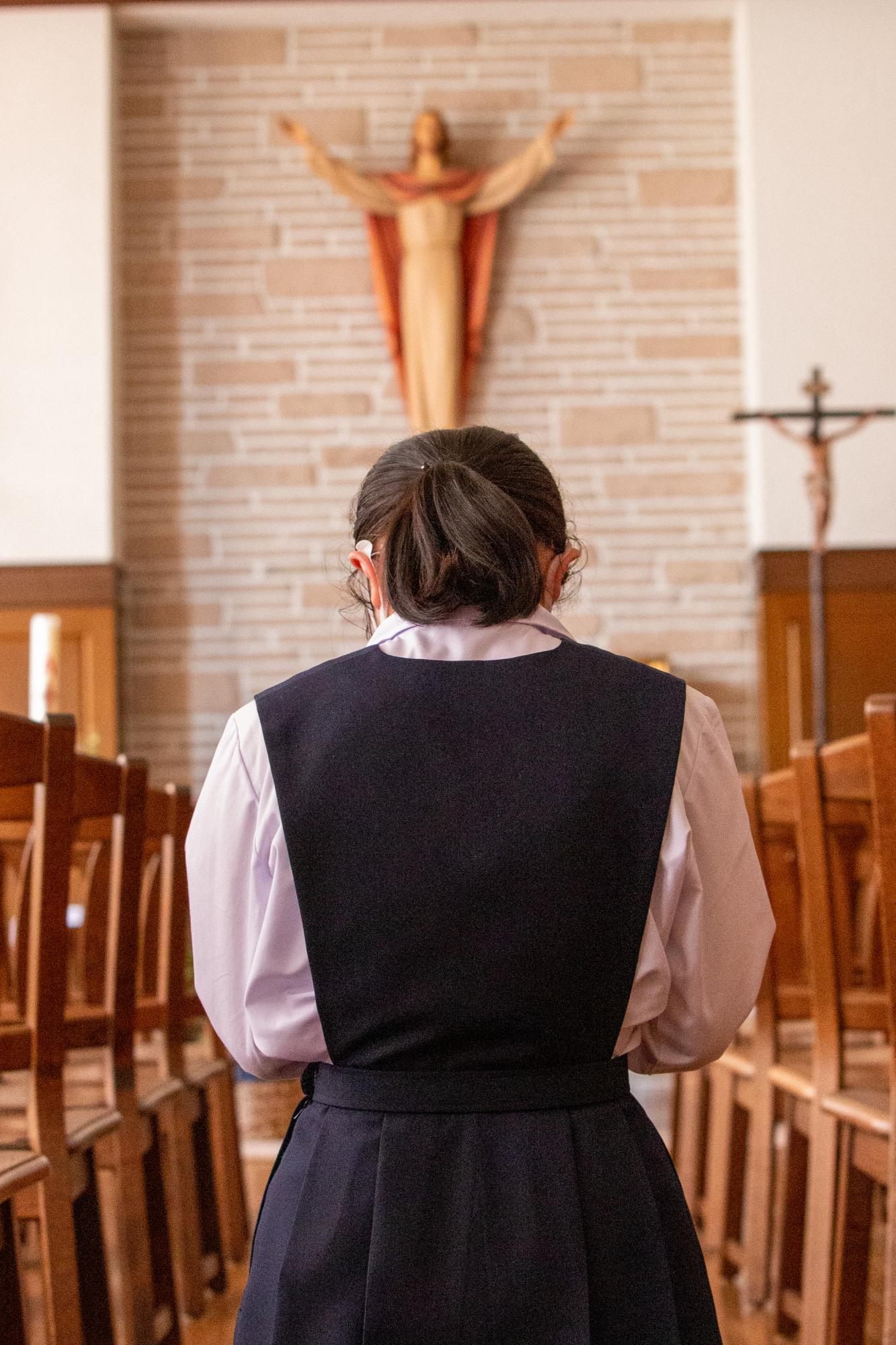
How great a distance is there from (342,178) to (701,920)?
210 inches

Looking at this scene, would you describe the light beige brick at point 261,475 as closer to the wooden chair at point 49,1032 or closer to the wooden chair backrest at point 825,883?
the wooden chair backrest at point 825,883

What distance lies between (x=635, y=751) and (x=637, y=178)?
5593 millimetres

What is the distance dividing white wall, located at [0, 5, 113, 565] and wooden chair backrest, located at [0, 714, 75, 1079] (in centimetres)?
411

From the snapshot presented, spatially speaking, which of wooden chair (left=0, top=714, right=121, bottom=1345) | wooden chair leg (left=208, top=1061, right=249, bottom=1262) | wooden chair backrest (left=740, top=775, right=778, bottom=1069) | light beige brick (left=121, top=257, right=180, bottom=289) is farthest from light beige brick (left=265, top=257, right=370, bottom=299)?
wooden chair (left=0, top=714, right=121, bottom=1345)

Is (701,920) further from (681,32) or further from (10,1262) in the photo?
(681,32)

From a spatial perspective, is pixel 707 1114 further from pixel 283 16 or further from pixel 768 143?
pixel 283 16

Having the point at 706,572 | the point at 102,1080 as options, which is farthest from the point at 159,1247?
the point at 706,572

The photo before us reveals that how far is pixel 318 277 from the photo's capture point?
246 inches

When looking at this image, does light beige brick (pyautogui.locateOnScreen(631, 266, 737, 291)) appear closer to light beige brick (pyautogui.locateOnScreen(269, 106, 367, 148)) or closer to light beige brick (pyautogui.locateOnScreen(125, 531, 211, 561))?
light beige brick (pyautogui.locateOnScreen(269, 106, 367, 148))

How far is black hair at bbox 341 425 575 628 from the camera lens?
1239 millimetres

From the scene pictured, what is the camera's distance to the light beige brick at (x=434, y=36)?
635cm

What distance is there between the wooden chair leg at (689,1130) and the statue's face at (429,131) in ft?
13.5

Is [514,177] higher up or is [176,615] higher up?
[514,177]

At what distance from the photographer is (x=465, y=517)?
124 cm
